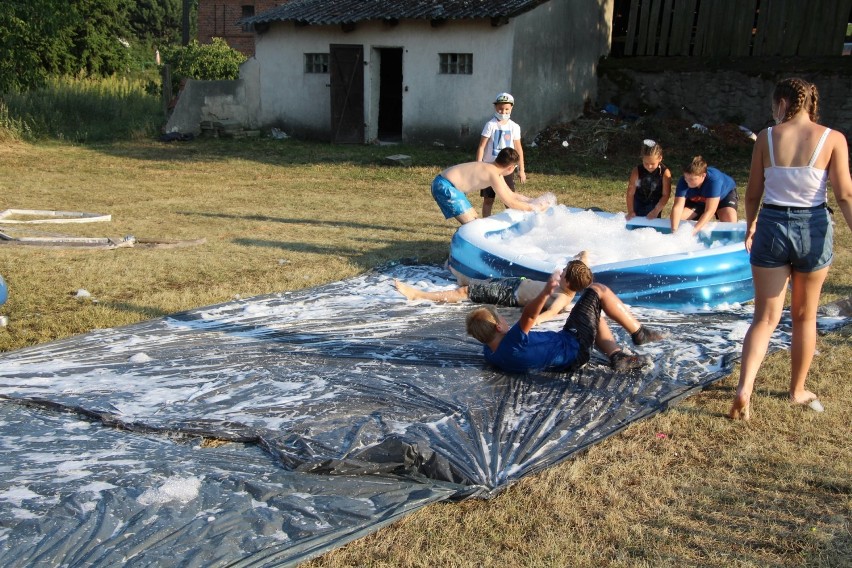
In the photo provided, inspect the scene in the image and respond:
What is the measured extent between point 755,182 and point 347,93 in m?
15.9

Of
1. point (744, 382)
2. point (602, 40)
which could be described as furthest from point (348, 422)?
point (602, 40)

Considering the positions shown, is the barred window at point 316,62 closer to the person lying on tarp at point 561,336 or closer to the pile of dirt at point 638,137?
the pile of dirt at point 638,137

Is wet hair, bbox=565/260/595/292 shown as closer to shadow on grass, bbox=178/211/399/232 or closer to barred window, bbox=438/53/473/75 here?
shadow on grass, bbox=178/211/399/232

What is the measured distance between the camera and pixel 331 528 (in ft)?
10.5

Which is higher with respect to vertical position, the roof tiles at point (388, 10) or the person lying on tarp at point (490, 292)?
the roof tiles at point (388, 10)

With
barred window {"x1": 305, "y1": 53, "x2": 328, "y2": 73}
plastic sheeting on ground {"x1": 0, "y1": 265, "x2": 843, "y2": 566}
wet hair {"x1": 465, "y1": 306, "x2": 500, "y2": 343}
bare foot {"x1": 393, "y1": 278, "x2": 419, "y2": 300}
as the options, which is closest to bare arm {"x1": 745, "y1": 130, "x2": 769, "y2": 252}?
plastic sheeting on ground {"x1": 0, "y1": 265, "x2": 843, "y2": 566}

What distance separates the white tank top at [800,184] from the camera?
420 centimetres

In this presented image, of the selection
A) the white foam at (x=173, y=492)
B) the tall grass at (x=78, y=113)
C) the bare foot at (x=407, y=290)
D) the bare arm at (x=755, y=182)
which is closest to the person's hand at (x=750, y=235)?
the bare arm at (x=755, y=182)

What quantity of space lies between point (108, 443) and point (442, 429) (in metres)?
1.58

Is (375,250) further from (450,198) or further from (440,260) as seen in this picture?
(450,198)

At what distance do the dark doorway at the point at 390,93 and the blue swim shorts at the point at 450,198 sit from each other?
44.4ft

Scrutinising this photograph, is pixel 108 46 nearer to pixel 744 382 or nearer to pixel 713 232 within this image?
pixel 713 232

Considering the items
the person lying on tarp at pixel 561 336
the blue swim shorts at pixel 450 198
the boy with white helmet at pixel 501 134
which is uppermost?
the boy with white helmet at pixel 501 134

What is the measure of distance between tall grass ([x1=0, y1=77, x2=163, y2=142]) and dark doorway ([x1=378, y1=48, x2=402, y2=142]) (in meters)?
5.64
